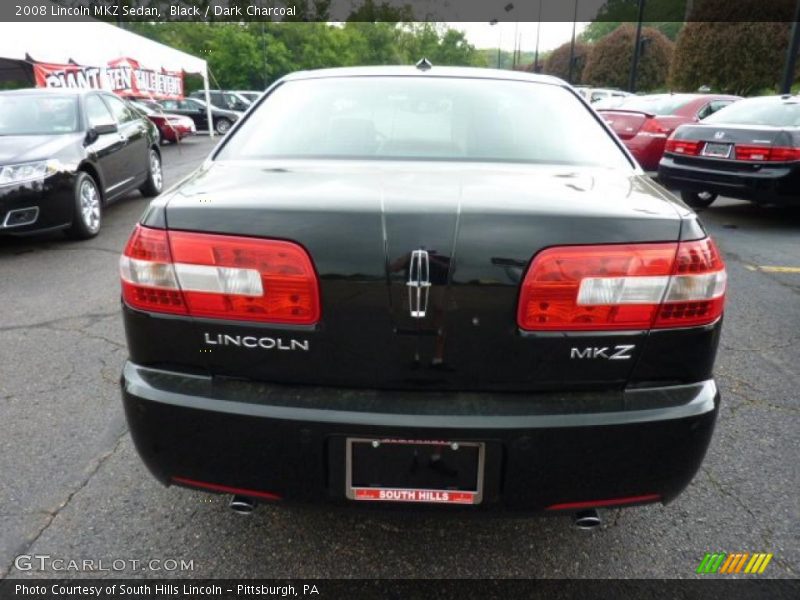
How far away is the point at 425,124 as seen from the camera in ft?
7.74

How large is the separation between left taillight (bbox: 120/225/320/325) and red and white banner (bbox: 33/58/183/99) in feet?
38.4

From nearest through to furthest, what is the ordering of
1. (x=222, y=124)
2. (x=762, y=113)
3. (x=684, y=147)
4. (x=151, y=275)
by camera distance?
(x=151, y=275), (x=762, y=113), (x=684, y=147), (x=222, y=124)

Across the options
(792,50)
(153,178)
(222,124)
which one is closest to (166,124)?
(222,124)

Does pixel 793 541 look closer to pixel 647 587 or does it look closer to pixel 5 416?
pixel 647 587

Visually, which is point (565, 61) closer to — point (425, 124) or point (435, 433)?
point (425, 124)

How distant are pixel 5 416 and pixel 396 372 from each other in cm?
225

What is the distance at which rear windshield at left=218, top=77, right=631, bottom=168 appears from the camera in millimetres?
2174

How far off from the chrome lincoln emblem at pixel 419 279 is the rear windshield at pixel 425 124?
75cm

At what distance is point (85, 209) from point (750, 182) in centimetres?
696

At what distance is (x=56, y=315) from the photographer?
4113 mm

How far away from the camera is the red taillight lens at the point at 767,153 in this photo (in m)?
6.38

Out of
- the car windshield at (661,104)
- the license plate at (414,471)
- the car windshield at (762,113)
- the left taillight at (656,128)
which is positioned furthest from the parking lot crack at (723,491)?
the car windshield at (661,104)

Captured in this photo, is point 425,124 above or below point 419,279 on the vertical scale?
above

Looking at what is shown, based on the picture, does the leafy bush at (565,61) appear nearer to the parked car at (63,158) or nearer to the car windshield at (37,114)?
the parked car at (63,158)
